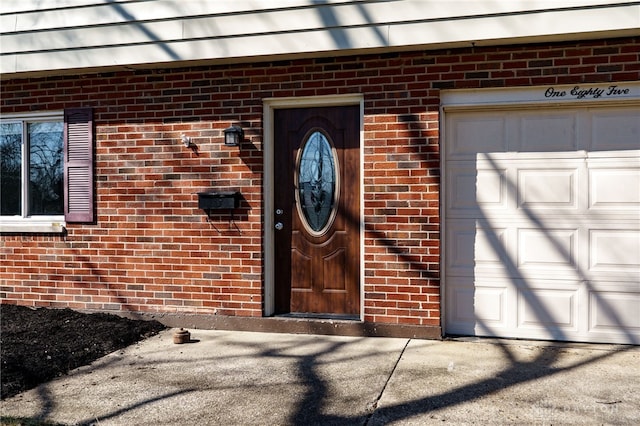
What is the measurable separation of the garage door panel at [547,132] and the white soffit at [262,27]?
69 cm

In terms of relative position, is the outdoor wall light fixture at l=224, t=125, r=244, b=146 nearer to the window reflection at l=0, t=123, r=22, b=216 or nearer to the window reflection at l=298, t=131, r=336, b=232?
the window reflection at l=298, t=131, r=336, b=232

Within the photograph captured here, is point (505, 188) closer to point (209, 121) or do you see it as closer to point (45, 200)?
point (209, 121)


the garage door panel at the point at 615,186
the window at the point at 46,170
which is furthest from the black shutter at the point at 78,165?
the garage door panel at the point at 615,186

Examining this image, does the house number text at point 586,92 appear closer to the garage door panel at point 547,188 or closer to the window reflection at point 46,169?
the garage door panel at point 547,188

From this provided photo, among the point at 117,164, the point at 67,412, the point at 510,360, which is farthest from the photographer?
the point at 117,164

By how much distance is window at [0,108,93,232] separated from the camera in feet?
20.9

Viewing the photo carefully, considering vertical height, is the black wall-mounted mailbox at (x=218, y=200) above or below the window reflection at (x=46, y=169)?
below

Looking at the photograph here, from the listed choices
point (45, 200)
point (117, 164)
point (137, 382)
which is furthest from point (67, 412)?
point (45, 200)

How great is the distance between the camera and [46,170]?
6664 millimetres

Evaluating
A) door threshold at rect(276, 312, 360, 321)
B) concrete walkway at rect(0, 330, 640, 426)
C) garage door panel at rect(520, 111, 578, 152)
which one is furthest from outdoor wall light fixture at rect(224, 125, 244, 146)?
garage door panel at rect(520, 111, 578, 152)

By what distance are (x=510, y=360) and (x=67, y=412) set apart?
3.35 metres

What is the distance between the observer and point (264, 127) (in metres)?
5.86

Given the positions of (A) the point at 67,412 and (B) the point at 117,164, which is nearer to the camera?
(A) the point at 67,412

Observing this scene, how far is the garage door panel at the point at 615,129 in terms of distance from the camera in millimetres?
5125
